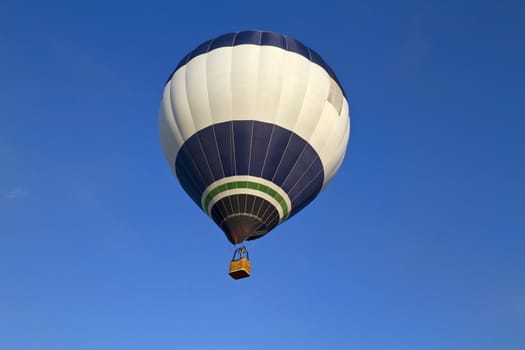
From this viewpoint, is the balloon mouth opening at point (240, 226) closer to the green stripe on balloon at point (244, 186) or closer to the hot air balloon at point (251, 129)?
the hot air balloon at point (251, 129)

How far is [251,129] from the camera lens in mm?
18938

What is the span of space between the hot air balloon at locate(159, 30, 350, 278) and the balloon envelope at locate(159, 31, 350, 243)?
32 mm

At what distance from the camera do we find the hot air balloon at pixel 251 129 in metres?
18.7

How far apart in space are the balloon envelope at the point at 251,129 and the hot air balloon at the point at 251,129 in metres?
0.03

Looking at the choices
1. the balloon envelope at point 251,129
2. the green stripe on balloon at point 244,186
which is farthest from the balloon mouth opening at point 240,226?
the green stripe on balloon at point 244,186

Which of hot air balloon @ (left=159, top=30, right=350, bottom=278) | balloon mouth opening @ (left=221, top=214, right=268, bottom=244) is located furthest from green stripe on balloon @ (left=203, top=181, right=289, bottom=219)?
balloon mouth opening @ (left=221, top=214, right=268, bottom=244)

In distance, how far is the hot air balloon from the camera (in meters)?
18.7

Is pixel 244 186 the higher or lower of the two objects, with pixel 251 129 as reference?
lower

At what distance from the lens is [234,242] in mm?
18547

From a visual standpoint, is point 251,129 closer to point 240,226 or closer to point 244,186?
point 244,186

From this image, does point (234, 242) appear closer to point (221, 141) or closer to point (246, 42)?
point (221, 141)

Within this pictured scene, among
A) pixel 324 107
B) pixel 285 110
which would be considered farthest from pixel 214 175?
pixel 324 107

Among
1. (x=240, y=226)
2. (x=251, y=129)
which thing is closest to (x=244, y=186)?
(x=240, y=226)

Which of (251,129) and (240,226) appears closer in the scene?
(240,226)
